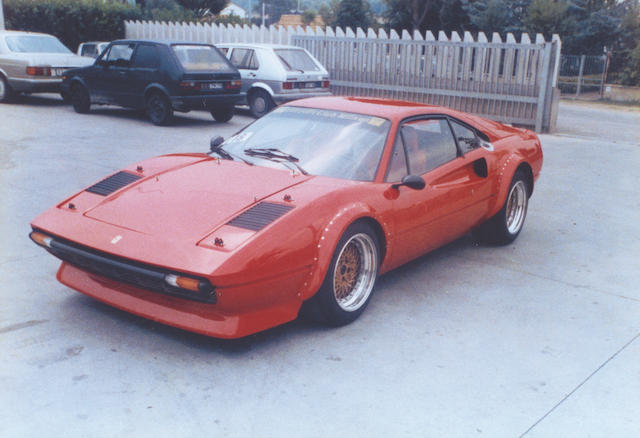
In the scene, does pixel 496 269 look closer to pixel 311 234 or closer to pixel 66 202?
pixel 311 234

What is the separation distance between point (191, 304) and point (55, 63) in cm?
1257

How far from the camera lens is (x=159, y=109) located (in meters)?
12.8

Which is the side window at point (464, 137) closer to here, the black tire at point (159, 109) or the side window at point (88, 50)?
the black tire at point (159, 109)

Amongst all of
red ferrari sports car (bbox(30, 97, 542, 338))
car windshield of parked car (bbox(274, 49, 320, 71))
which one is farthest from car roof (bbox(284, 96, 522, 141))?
car windshield of parked car (bbox(274, 49, 320, 71))

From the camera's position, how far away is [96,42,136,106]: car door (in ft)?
42.8

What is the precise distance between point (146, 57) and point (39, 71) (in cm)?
303

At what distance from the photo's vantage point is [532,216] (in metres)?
7.23

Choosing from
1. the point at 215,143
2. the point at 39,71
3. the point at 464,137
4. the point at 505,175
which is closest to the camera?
the point at 215,143

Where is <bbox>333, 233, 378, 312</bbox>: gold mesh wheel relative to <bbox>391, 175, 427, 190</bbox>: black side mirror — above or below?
below

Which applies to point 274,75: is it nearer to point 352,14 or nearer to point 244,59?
point 244,59

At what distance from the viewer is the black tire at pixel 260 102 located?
14.2 meters

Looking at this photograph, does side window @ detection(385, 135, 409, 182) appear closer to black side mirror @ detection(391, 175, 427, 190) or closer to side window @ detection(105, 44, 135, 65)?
black side mirror @ detection(391, 175, 427, 190)

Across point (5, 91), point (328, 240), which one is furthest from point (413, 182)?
point (5, 91)

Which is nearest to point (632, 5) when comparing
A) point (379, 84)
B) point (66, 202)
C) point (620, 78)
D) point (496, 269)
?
point (620, 78)
